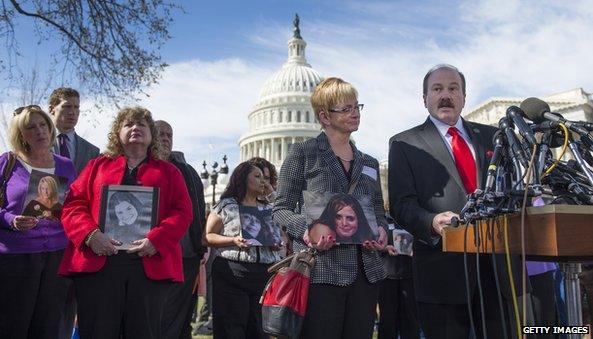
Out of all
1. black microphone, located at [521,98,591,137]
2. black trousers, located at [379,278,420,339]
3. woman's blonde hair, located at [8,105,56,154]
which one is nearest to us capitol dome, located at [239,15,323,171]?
black trousers, located at [379,278,420,339]

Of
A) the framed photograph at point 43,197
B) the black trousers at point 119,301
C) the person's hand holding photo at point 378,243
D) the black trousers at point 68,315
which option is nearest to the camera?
the person's hand holding photo at point 378,243

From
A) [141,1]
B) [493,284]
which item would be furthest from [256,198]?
[141,1]

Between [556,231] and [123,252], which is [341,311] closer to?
[123,252]

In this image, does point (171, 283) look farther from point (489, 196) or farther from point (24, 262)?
point (489, 196)

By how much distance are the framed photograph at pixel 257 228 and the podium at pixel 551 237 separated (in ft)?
10.4

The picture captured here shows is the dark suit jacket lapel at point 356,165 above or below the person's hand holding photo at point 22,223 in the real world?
above

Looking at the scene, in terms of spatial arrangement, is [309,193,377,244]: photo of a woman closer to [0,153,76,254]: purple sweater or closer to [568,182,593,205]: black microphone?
[568,182,593,205]: black microphone

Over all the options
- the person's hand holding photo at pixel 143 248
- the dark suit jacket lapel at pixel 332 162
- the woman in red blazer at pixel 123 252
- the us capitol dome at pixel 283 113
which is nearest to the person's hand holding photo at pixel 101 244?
the woman in red blazer at pixel 123 252

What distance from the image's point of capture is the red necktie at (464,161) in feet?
10.6

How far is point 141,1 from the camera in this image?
8.72 m

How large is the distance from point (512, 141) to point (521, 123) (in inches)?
4.7

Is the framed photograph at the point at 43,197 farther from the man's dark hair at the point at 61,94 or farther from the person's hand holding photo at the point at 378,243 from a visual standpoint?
the person's hand holding photo at the point at 378,243

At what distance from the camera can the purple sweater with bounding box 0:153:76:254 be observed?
392 centimetres

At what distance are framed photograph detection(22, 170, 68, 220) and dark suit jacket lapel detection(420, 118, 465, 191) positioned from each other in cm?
275
